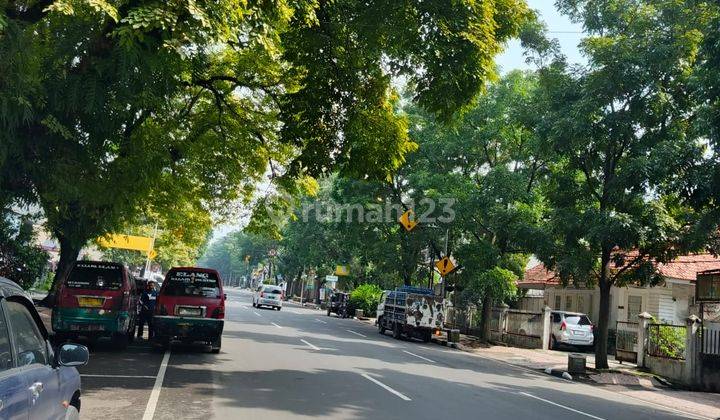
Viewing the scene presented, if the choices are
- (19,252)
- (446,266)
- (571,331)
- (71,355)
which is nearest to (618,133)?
(446,266)

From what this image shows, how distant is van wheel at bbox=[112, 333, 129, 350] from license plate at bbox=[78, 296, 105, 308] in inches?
32.0

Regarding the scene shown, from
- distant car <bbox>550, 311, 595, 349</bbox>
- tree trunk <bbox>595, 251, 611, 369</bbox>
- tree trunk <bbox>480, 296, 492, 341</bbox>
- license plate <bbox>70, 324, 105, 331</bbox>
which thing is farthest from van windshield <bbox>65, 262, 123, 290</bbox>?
distant car <bbox>550, 311, 595, 349</bbox>

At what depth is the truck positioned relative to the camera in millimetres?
25555

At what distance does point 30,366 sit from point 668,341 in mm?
19763

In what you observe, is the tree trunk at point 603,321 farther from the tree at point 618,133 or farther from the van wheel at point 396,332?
the van wheel at point 396,332

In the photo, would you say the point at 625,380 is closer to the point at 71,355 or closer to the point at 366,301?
the point at 71,355

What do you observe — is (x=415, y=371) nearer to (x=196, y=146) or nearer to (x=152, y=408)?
(x=152, y=408)

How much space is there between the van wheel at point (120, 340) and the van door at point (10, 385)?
36.7 feet

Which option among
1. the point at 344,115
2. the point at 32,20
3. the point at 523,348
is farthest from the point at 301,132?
the point at 523,348

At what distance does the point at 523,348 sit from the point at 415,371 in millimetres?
14964

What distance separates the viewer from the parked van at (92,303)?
13.4m

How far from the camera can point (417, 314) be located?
25.6m

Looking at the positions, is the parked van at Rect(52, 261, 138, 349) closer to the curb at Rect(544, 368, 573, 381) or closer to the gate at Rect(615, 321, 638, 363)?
the curb at Rect(544, 368, 573, 381)

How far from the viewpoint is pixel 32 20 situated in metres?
8.16
